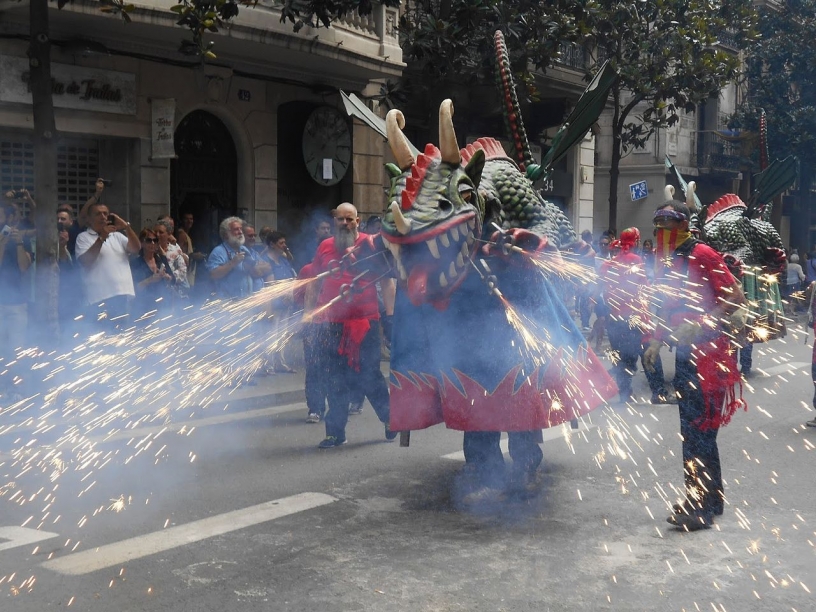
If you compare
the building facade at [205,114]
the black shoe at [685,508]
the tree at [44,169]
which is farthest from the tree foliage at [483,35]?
the black shoe at [685,508]

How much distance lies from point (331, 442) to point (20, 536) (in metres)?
2.63

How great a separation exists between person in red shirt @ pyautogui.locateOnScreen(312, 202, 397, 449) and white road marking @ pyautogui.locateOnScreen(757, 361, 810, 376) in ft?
20.1

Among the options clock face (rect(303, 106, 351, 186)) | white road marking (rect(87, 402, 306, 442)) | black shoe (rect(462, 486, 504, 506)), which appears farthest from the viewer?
clock face (rect(303, 106, 351, 186))

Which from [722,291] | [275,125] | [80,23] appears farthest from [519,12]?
[722,291]

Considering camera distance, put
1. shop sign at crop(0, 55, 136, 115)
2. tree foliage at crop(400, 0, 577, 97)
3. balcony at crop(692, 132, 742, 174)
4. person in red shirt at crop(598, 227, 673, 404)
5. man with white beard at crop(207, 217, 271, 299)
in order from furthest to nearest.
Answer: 1. balcony at crop(692, 132, 742, 174)
2. tree foliage at crop(400, 0, 577, 97)
3. shop sign at crop(0, 55, 136, 115)
4. man with white beard at crop(207, 217, 271, 299)
5. person in red shirt at crop(598, 227, 673, 404)

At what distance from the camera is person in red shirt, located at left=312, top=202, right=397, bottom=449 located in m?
6.89

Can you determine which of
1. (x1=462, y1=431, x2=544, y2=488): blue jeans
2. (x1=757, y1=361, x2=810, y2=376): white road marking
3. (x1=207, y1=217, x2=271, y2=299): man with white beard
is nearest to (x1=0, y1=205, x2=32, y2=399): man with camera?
(x1=207, y1=217, x2=271, y2=299): man with white beard

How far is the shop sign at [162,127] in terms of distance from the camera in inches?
506

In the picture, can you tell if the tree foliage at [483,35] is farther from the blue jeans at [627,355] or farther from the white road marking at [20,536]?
the white road marking at [20,536]

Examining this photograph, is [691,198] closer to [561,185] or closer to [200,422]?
[200,422]

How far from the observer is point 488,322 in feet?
16.7

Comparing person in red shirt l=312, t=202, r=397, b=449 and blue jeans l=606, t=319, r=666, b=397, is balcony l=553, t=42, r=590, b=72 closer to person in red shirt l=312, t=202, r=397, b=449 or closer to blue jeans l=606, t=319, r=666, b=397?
blue jeans l=606, t=319, r=666, b=397

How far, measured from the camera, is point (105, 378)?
8203mm

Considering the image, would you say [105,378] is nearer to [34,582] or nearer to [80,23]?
[34,582]
